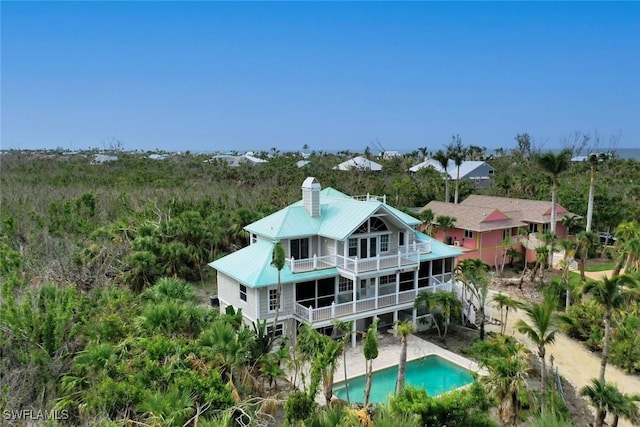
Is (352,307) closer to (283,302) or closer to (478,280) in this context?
(283,302)

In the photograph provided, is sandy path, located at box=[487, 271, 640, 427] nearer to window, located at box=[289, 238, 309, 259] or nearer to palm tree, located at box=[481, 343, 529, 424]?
palm tree, located at box=[481, 343, 529, 424]

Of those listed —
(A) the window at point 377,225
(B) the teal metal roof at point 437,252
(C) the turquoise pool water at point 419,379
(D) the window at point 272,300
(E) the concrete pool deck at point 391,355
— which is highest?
(A) the window at point 377,225

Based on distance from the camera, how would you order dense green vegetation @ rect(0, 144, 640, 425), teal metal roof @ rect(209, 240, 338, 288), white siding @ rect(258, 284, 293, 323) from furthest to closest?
Result: white siding @ rect(258, 284, 293, 323)
teal metal roof @ rect(209, 240, 338, 288)
dense green vegetation @ rect(0, 144, 640, 425)

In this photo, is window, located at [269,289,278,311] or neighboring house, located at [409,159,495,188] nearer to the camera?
window, located at [269,289,278,311]

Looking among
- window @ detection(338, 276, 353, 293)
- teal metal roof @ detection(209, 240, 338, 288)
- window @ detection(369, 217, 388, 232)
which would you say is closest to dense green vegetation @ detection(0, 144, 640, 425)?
teal metal roof @ detection(209, 240, 338, 288)

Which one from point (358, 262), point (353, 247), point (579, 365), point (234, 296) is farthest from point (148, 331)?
point (579, 365)

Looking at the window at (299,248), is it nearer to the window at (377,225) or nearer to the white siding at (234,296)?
the white siding at (234,296)

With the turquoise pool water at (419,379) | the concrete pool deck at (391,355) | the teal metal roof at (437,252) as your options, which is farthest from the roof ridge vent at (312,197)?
the turquoise pool water at (419,379)
